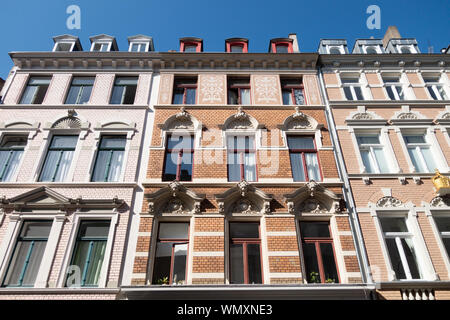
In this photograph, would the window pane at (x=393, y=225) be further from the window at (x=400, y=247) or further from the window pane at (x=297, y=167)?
the window pane at (x=297, y=167)

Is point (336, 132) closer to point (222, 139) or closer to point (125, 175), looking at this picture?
point (222, 139)

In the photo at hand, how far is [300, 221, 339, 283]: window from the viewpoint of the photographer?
912 cm

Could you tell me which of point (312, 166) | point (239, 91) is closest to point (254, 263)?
point (312, 166)

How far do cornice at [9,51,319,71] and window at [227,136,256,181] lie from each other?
4484 millimetres

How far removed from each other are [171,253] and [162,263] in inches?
16.2

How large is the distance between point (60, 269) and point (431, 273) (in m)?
11.3

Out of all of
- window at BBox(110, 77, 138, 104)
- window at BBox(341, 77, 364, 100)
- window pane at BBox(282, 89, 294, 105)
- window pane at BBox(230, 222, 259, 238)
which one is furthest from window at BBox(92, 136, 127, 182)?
window at BBox(341, 77, 364, 100)

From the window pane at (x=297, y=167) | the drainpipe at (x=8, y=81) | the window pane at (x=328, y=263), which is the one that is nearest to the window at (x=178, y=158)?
the window pane at (x=297, y=167)

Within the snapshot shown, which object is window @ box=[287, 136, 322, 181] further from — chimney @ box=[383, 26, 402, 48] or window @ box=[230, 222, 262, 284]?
chimney @ box=[383, 26, 402, 48]

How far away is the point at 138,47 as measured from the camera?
15609mm

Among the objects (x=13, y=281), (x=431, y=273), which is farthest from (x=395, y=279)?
(x=13, y=281)

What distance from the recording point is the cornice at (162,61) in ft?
46.7
